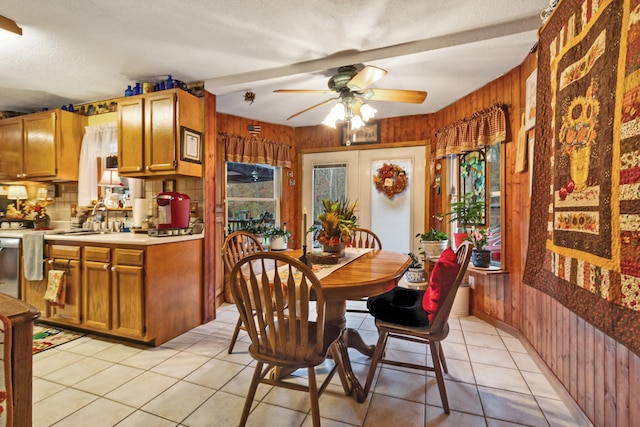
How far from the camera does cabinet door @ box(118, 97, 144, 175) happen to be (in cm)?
288

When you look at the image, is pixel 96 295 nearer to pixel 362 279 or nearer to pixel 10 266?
pixel 10 266

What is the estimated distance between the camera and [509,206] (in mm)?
2793

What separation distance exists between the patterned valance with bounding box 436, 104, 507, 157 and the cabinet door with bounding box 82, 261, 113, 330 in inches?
140

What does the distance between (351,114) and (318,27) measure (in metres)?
0.73

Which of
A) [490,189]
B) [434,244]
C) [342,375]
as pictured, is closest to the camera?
[342,375]

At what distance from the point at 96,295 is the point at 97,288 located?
64 millimetres

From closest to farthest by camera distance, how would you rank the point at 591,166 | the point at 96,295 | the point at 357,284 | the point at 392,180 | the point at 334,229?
the point at 591,166
the point at 357,284
the point at 334,229
the point at 96,295
the point at 392,180

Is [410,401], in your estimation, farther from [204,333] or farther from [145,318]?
[145,318]

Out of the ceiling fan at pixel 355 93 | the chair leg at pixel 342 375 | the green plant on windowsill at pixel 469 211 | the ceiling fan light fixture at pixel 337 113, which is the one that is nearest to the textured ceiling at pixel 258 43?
the ceiling fan at pixel 355 93

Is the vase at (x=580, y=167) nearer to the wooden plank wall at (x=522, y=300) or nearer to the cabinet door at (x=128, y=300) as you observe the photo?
the wooden plank wall at (x=522, y=300)

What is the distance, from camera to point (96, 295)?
257 centimetres

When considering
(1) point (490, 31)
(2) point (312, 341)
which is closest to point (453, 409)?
(2) point (312, 341)

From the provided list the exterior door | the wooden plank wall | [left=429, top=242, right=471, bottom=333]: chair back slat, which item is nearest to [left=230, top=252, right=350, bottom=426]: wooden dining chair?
[left=429, top=242, right=471, bottom=333]: chair back slat

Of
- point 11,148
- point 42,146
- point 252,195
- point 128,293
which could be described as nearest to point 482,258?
point 252,195
